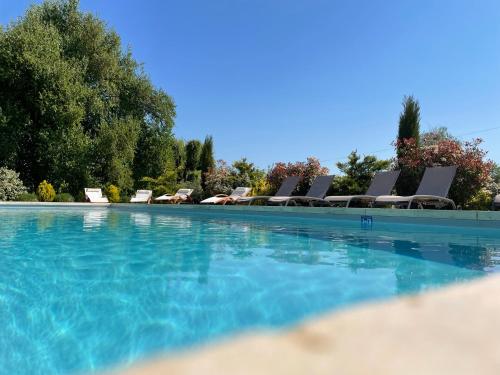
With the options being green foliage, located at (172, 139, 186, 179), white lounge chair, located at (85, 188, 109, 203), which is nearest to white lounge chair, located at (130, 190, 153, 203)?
white lounge chair, located at (85, 188, 109, 203)

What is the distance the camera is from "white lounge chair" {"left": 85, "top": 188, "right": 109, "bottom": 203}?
19141 mm

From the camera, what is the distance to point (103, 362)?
6.34ft

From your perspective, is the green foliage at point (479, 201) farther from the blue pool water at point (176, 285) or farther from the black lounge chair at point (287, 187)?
the black lounge chair at point (287, 187)

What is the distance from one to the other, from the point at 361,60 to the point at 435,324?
15.6 m

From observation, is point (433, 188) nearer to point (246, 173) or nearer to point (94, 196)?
point (246, 173)

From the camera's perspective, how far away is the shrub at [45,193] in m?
18.6

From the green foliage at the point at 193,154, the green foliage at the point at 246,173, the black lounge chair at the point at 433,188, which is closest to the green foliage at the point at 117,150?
the green foliage at the point at 193,154

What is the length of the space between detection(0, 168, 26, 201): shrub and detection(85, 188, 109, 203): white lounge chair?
2821 mm

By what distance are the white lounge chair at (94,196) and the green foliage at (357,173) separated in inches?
481

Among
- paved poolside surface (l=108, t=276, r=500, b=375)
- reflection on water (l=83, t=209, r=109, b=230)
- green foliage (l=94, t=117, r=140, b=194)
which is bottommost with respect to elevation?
reflection on water (l=83, t=209, r=109, b=230)

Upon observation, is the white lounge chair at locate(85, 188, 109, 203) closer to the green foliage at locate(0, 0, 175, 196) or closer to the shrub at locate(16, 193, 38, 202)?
the green foliage at locate(0, 0, 175, 196)

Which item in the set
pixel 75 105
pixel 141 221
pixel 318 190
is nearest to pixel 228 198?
pixel 318 190

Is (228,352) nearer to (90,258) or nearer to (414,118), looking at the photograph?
(90,258)

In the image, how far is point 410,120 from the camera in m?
15.0
